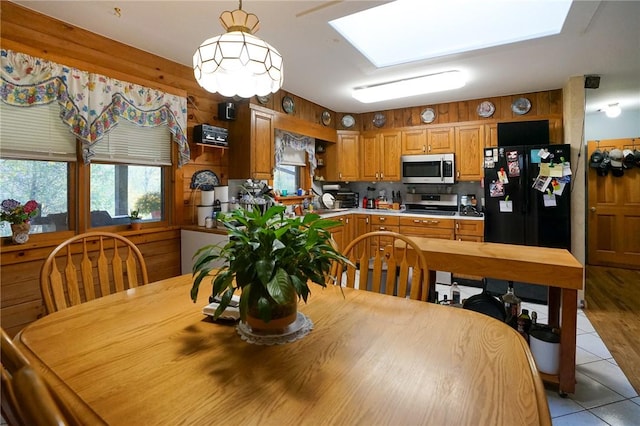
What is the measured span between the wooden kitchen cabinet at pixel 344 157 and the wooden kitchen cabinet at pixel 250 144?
1.64 meters

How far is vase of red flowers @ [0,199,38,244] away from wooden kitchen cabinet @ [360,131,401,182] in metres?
3.98

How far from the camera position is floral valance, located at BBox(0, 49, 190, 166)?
2137mm

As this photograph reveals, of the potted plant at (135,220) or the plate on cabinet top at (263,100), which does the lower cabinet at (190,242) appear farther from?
the plate on cabinet top at (263,100)

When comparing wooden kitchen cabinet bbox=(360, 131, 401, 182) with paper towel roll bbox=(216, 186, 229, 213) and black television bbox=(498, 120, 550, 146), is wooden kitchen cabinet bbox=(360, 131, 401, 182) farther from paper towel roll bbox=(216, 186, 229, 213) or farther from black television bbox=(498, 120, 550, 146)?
paper towel roll bbox=(216, 186, 229, 213)

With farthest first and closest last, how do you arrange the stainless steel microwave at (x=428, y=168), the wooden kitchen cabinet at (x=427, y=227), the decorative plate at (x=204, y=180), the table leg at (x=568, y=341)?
the stainless steel microwave at (x=428, y=168) → the wooden kitchen cabinet at (x=427, y=227) → the decorative plate at (x=204, y=180) → the table leg at (x=568, y=341)

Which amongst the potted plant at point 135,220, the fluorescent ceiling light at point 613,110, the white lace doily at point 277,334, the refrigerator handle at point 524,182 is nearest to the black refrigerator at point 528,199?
the refrigerator handle at point 524,182

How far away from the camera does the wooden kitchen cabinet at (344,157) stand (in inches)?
202


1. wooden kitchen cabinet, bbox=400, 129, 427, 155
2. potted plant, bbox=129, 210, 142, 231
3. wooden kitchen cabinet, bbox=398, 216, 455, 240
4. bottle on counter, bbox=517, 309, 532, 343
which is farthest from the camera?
wooden kitchen cabinet, bbox=400, 129, 427, 155

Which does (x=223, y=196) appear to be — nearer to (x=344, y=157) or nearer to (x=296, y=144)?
(x=296, y=144)

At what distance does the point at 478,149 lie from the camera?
4359 mm

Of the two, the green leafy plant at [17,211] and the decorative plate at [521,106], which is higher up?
the decorative plate at [521,106]

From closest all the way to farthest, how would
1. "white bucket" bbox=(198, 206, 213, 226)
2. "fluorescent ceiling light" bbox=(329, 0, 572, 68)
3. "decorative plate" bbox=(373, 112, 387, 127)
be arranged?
"fluorescent ceiling light" bbox=(329, 0, 572, 68) → "white bucket" bbox=(198, 206, 213, 226) → "decorative plate" bbox=(373, 112, 387, 127)

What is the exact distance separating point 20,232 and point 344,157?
12.8 feet

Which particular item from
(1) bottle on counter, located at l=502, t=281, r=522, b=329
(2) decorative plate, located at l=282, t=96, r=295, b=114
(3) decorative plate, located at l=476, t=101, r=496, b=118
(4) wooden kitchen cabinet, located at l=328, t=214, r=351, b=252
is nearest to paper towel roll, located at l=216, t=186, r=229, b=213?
(2) decorative plate, located at l=282, t=96, r=295, b=114
